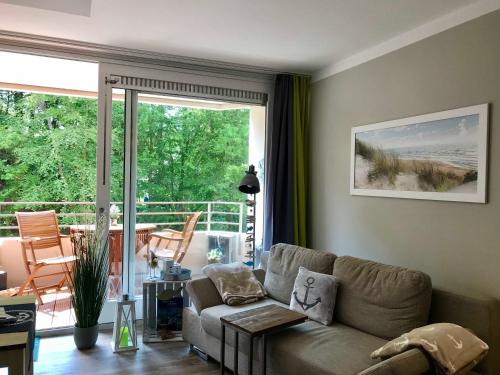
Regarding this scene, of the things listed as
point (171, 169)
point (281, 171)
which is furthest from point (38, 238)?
point (281, 171)

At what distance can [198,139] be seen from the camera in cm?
414

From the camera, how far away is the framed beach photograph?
8.55 feet

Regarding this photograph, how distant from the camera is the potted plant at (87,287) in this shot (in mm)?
3326

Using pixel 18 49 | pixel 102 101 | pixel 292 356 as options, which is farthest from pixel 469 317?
pixel 18 49

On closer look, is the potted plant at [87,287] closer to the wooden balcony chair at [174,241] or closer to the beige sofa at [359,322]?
the wooden balcony chair at [174,241]

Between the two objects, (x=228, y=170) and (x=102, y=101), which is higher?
(x=102, y=101)

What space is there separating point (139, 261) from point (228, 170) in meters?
1.27

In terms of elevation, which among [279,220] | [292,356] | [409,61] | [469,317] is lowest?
[292,356]

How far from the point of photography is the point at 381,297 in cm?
264

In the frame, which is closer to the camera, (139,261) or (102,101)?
(102,101)

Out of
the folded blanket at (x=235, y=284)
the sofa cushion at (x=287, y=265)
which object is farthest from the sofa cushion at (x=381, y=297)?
the folded blanket at (x=235, y=284)

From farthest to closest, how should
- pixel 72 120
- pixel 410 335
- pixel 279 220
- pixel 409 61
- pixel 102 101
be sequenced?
pixel 72 120 < pixel 279 220 < pixel 102 101 < pixel 409 61 < pixel 410 335

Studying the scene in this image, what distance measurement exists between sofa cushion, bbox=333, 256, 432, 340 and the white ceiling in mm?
1706

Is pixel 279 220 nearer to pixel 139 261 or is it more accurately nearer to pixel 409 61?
pixel 139 261
